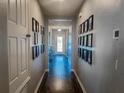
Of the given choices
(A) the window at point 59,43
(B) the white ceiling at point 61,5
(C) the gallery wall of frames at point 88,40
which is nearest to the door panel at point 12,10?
(C) the gallery wall of frames at point 88,40

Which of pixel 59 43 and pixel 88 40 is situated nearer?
pixel 88 40

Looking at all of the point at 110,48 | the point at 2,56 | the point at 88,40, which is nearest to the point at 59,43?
the point at 88,40

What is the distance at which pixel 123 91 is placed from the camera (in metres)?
1.35

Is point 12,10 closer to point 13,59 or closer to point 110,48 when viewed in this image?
point 13,59

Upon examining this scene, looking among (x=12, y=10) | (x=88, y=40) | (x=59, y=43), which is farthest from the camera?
(x=59, y=43)

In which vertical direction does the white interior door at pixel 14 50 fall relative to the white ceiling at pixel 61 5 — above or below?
below

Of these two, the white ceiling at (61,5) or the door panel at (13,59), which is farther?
the white ceiling at (61,5)

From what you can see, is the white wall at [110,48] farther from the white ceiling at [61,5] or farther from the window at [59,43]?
the window at [59,43]

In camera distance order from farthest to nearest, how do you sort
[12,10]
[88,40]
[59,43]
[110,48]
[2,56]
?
1. [59,43]
2. [88,40]
3. [110,48]
4. [12,10]
5. [2,56]

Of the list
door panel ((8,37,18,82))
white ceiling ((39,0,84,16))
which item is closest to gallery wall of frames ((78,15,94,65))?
white ceiling ((39,0,84,16))

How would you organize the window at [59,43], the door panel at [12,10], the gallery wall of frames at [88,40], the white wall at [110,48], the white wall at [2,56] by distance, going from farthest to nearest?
the window at [59,43] < the gallery wall of frames at [88,40] < the white wall at [110,48] < the door panel at [12,10] < the white wall at [2,56]

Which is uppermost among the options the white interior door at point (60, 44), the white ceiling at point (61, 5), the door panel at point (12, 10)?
the white ceiling at point (61, 5)

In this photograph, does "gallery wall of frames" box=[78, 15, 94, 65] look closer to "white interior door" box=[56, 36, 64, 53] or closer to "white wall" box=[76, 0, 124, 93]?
"white wall" box=[76, 0, 124, 93]

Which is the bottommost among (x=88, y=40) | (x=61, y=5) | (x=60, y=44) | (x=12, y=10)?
(x=60, y=44)
